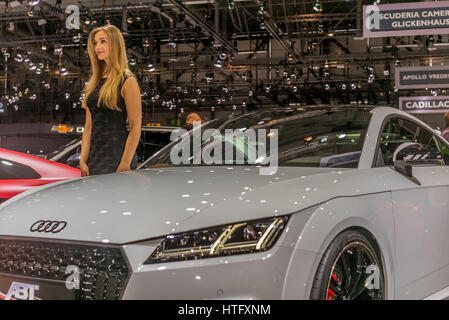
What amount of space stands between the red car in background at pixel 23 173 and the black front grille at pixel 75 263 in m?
1.54

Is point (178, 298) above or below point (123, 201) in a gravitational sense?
below

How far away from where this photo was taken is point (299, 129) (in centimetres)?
333

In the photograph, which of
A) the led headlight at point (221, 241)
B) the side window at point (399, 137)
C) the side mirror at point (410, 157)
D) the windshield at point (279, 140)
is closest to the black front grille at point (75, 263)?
the led headlight at point (221, 241)

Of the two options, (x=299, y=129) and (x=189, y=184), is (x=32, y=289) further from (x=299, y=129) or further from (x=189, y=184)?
(x=299, y=129)

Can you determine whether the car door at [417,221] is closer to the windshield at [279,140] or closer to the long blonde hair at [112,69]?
the windshield at [279,140]

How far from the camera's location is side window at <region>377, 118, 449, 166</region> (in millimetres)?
3161

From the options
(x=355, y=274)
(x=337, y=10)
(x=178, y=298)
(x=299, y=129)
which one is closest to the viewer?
(x=178, y=298)

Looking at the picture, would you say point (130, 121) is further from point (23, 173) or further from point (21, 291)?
point (21, 291)

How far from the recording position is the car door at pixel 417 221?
284 centimetres

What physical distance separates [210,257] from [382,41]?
25.1m

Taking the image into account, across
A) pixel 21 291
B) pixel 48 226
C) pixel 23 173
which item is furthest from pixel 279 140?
pixel 23 173

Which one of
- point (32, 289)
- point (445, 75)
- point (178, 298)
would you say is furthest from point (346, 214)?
point (445, 75)

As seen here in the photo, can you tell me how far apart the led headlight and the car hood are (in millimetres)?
31

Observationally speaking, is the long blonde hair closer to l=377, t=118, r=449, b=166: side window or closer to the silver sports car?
the silver sports car
